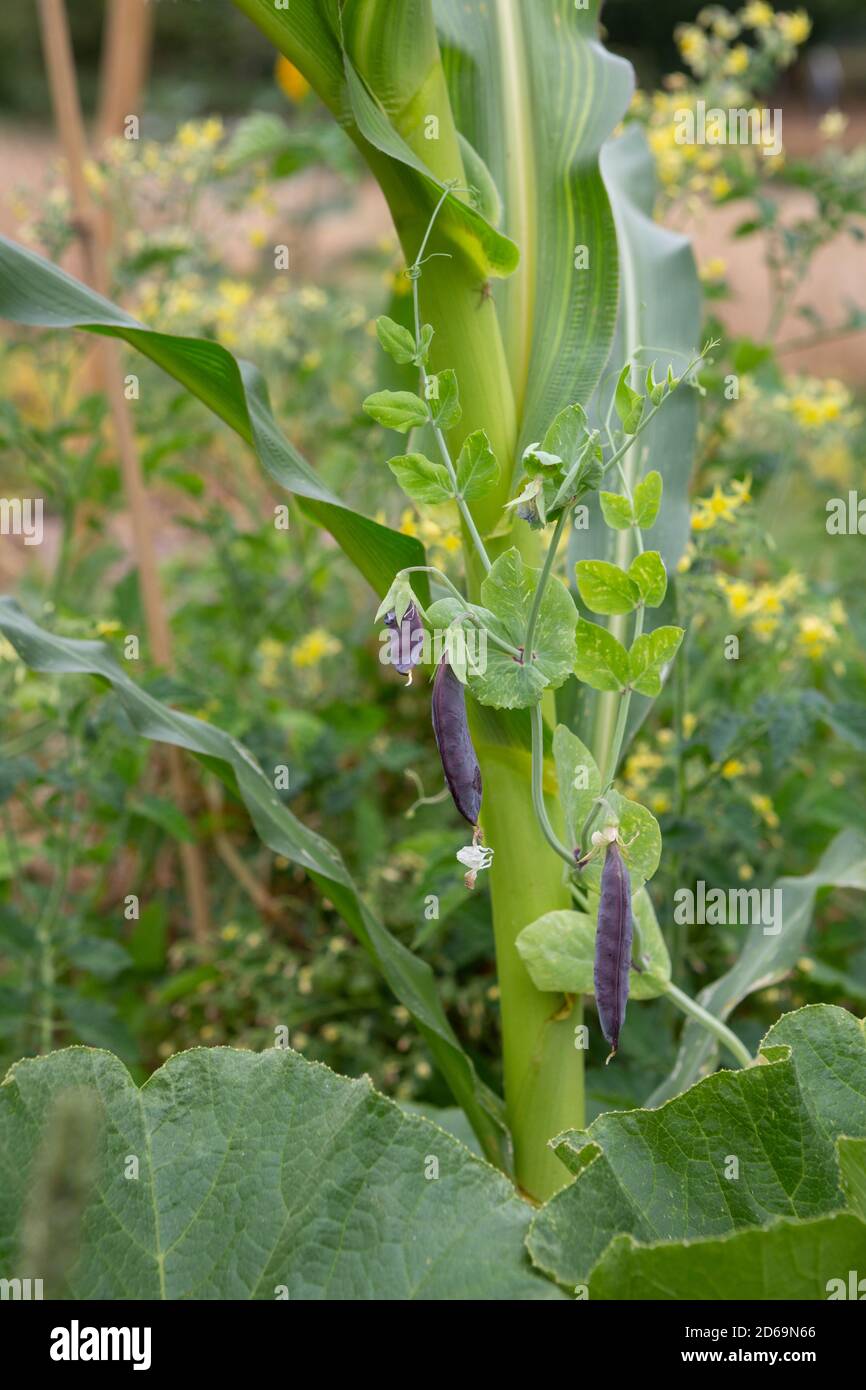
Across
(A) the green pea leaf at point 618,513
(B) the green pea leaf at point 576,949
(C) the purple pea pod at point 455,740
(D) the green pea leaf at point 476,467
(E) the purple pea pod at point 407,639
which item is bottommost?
(B) the green pea leaf at point 576,949

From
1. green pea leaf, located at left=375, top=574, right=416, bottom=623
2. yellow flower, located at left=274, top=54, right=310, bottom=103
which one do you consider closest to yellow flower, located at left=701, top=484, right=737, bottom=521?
green pea leaf, located at left=375, top=574, right=416, bottom=623

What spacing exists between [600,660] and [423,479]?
0.18 metres

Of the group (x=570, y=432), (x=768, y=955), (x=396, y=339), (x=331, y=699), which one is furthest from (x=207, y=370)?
(x=331, y=699)

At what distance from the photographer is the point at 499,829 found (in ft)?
3.46

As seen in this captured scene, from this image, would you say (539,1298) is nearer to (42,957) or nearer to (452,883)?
(452,883)

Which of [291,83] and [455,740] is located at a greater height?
[291,83]

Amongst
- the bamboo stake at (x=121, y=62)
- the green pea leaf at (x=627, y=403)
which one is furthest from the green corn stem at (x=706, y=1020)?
the bamboo stake at (x=121, y=62)

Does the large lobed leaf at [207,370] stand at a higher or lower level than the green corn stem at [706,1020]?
higher

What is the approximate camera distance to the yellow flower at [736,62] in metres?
1.91

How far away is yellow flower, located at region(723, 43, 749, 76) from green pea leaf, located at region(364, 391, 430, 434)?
1.34 metres

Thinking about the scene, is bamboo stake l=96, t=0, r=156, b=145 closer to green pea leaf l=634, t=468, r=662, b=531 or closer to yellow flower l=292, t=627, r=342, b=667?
yellow flower l=292, t=627, r=342, b=667

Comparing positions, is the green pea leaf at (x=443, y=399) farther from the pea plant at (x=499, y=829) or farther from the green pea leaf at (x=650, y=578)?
the green pea leaf at (x=650, y=578)

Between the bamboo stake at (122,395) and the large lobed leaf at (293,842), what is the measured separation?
0.57m

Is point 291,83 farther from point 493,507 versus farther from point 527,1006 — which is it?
point 527,1006
